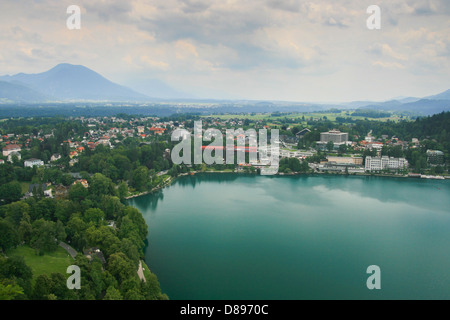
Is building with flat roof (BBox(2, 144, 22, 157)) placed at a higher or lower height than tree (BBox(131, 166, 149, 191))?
higher

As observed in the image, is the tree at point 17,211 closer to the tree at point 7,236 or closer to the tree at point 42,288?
the tree at point 7,236

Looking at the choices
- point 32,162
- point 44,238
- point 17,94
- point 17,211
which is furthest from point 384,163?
point 17,94

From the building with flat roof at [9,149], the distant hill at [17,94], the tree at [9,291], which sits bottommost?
the tree at [9,291]

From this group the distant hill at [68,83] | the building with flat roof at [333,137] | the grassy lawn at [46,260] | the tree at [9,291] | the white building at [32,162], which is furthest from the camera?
the distant hill at [68,83]

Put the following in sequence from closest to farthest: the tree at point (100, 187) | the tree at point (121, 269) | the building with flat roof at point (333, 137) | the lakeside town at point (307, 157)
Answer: the tree at point (121, 269) < the tree at point (100, 187) < the lakeside town at point (307, 157) < the building with flat roof at point (333, 137)

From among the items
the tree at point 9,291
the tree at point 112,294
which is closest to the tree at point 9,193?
the tree at point 9,291

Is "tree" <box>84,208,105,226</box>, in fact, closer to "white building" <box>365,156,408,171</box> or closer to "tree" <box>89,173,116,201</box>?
"tree" <box>89,173,116,201</box>

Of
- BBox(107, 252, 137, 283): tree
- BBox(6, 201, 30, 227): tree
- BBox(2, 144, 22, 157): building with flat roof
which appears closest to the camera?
BBox(107, 252, 137, 283): tree

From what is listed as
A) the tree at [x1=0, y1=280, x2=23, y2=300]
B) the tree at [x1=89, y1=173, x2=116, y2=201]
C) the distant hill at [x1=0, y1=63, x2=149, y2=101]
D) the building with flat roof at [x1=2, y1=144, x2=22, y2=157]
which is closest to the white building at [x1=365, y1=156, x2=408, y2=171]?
the tree at [x1=89, y1=173, x2=116, y2=201]
